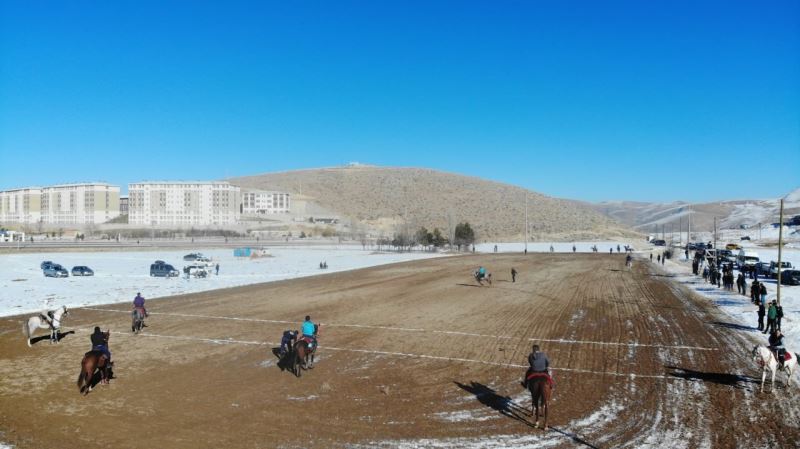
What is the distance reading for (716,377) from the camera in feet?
51.4

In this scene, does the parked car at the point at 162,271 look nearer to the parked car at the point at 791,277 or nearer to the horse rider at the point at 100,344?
the horse rider at the point at 100,344

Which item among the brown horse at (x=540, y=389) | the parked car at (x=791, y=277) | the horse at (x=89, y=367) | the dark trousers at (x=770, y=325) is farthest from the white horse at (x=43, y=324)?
the parked car at (x=791, y=277)

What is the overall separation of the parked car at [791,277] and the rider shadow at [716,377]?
30854mm

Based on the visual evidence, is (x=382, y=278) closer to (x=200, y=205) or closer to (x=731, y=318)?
(x=731, y=318)

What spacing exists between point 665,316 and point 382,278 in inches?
963

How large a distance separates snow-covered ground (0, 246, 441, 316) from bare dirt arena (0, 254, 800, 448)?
526 centimetres

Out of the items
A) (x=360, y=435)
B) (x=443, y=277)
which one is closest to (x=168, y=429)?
(x=360, y=435)

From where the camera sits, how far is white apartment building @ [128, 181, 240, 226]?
595 ft

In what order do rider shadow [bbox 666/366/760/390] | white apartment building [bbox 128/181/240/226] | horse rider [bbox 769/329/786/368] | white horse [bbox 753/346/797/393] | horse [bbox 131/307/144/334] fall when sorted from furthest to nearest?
white apartment building [bbox 128/181/240/226], horse [bbox 131/307/144/334], rider shadow [bbox 666/366/760/390], horse rider [bbox 769/329/786/368], white horse [bbox 753/346/797/393]

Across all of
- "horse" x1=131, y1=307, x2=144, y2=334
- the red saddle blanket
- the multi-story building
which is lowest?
"horse" x1=131, y1=307, x2=144, y2=334

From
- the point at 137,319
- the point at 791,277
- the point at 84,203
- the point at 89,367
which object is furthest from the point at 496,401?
the point at 84,203

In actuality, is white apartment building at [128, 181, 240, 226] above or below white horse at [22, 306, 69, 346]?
above

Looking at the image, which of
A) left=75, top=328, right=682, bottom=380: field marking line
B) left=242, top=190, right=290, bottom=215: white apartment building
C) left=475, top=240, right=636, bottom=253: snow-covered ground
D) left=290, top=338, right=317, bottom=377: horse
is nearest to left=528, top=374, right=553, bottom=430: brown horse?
left=75, top=328, right=682, bottom=380: field marking line

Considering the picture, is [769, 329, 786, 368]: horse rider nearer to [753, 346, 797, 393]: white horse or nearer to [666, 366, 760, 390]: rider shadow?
[753, 346, 797, 393]: white horse
